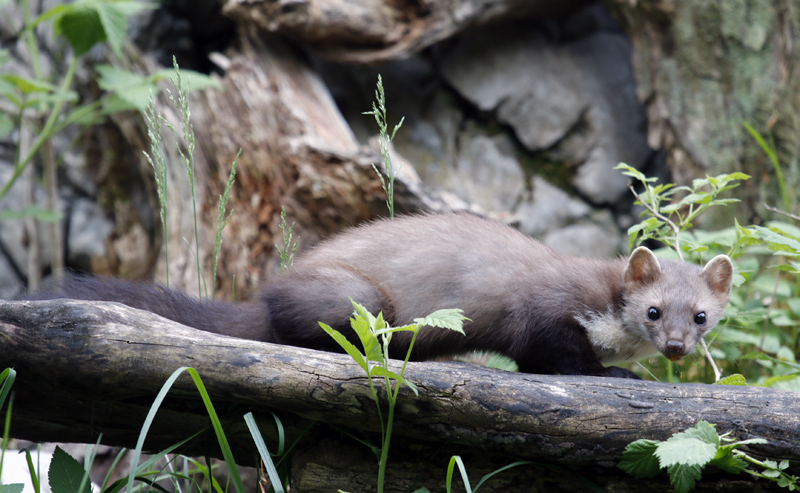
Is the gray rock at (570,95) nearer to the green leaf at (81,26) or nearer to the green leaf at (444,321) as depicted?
the green leaf at (81,26)

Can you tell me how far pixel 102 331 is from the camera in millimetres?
2824

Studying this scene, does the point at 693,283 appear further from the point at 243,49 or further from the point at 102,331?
the point at 243,49

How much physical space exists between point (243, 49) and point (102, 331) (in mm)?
4597

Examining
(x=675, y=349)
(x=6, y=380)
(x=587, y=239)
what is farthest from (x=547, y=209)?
(x=6, y=380)

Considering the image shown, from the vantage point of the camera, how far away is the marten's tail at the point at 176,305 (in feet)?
11.2

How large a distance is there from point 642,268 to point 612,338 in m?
0.40

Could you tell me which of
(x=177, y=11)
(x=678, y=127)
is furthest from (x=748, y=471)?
(x=177, y=11)

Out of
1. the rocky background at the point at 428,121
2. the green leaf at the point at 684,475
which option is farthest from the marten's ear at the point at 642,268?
the rocky background at the point at 428,121

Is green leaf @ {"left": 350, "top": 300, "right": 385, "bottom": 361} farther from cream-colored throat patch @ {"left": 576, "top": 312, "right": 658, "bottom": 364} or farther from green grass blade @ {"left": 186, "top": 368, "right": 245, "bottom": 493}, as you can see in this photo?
cream-colored throat patch @ {"left": 576, "top": 312, "right": 658, "bottom": 364}

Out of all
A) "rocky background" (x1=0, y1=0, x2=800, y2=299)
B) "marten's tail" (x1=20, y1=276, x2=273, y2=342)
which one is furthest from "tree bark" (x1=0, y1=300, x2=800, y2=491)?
"rocky background" (x1=0, y1=0, x2=800, y2=299)

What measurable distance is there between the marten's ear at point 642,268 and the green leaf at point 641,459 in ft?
4.07

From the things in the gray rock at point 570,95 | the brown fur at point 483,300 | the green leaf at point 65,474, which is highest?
the gray rock at point 570,95

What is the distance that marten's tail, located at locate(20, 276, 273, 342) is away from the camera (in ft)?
11.2

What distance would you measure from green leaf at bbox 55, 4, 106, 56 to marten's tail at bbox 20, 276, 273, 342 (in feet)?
8.78
